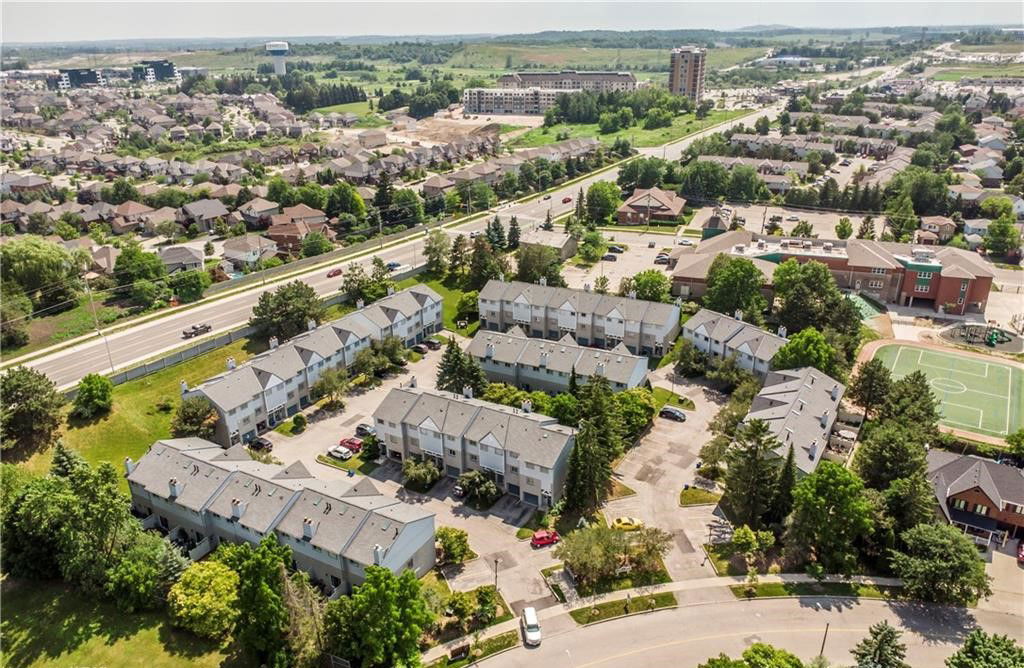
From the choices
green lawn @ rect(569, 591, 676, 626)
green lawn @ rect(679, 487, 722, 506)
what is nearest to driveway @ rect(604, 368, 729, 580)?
green lawn @ rect(679, 487, 722, 506)

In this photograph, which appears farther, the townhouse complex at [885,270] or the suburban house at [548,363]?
the townhouse complex at [885,270]

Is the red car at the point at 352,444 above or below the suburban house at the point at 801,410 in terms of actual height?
below

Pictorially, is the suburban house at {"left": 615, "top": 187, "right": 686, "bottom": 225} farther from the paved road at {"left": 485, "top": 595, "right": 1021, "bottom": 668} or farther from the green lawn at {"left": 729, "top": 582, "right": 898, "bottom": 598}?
the paved road at {"left": 485, "top": 595, "right": 1021, "bottom": 668}

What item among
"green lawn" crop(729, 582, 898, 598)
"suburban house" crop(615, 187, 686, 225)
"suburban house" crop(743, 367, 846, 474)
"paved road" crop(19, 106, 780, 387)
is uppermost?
"suburban house" crop(615, 187, 686, 225)

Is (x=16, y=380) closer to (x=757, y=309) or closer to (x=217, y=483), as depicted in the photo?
(x=217, y=483)

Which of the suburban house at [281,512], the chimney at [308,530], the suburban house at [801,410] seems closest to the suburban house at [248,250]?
the suburban house at [281,512]

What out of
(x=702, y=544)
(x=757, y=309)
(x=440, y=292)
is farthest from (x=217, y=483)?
(x=757, y=309)

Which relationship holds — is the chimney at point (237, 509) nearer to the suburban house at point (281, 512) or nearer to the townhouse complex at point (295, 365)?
the suburban house at point (281, 512)
